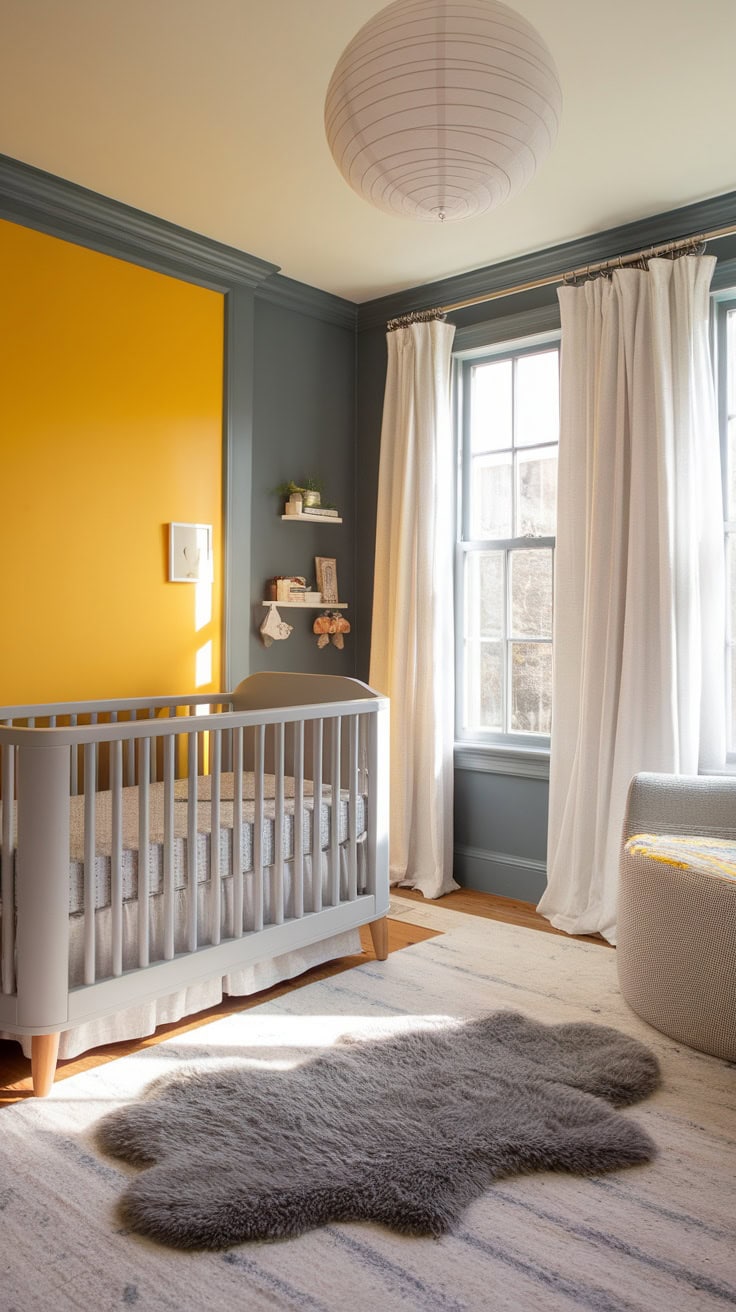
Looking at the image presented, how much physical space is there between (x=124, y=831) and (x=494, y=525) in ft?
6.96

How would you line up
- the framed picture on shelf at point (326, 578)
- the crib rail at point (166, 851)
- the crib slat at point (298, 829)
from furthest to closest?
the framed picture on shelf at point (326, 578) < the crib slat at point (298, 829) < the crib rail at point (166, 851)

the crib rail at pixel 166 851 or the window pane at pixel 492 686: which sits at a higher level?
the window pane at pixel 492 686

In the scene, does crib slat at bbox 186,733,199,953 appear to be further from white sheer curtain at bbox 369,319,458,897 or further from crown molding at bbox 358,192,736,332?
crown molding at bbox 358,192,736,332

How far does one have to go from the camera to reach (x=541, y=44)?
160 centimetres

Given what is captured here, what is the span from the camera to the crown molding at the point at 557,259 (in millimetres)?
3094

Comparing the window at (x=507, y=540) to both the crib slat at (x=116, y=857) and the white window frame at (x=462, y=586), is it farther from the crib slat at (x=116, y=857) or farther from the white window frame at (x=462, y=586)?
the crib slat at (x=116, y=857)

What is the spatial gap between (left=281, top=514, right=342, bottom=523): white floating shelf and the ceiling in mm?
1002

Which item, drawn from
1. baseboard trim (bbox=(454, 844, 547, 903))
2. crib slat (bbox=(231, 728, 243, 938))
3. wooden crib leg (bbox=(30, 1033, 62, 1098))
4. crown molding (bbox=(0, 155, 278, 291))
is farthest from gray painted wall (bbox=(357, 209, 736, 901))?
wooden crib leg (bbox=(30, 1033, 62, 1098))

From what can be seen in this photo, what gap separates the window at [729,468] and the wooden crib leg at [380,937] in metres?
1.29

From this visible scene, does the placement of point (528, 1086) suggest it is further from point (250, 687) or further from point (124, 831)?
point (250, 687)

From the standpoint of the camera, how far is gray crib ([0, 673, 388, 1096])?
6.55 ft

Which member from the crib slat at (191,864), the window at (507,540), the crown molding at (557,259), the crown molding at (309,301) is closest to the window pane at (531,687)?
the window at (507,540)

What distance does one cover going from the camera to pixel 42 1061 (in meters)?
2.05

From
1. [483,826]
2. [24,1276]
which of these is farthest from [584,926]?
[24,1276]
